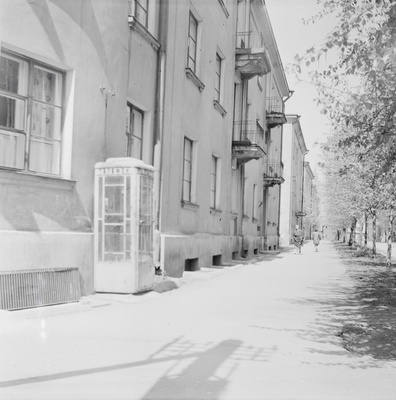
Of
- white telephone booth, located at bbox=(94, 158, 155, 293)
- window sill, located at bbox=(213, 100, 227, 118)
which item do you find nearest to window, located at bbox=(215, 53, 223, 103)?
window sill, located at bbox=(213, 100, 227, 118)

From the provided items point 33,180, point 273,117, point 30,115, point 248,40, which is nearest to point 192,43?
point 30,115

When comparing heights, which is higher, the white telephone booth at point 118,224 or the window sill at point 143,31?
the window sill at point 143,31

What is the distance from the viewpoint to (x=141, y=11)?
1087cm

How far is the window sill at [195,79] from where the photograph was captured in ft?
43.5

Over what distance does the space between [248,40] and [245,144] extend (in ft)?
15.0

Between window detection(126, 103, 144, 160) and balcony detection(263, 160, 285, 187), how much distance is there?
19016mm

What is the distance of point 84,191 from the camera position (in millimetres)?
8648

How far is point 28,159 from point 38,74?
4.18 ft

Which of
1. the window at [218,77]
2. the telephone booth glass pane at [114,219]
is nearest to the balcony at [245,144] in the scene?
the window at [218,77]

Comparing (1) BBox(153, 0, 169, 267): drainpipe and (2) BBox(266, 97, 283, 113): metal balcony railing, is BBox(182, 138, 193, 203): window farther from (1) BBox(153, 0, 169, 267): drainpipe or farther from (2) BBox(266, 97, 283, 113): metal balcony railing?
(2) BBox(266, 97, 283, 113): metal balcony railing

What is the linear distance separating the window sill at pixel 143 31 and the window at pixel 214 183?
603cm

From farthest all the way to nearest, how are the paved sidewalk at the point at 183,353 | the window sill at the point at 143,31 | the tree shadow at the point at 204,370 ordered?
1. the window sill at the point at 143,31
2. the paved sidewalk at the point at 183,353
3. the tree shadow at the point at 204,370

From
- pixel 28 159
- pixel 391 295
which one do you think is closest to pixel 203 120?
pixel 391 295

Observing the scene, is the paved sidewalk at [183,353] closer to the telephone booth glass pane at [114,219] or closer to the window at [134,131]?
the telephone booth glass pane at [114,219]
